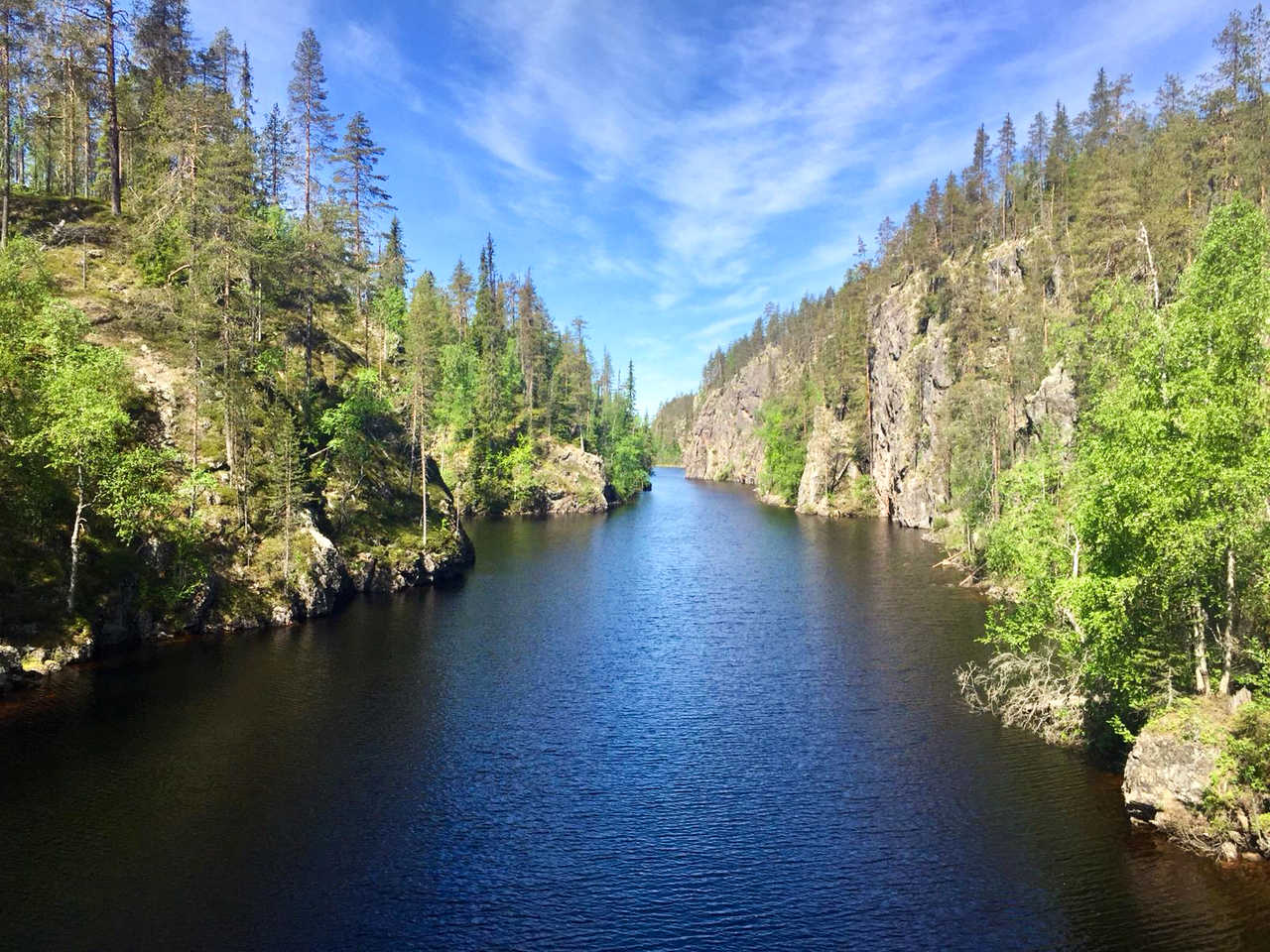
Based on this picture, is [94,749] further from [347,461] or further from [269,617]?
[347,461]

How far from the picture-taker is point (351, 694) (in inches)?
1501

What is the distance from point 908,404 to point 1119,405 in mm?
86623

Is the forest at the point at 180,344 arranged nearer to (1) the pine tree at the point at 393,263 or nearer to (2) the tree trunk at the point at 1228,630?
(1) the pine tree at the point at 393,263

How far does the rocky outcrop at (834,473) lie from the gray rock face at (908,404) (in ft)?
13.4

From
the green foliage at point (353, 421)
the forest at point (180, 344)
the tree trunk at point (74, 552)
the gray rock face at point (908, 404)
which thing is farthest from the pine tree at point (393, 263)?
the gray rock face at point (908, 404)

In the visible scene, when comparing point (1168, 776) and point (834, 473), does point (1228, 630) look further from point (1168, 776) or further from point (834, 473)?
point (834, 473)

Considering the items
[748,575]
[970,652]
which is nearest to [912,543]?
[748,575]

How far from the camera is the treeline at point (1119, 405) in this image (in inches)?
944

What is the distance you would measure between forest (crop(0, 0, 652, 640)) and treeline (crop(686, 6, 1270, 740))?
47.3 metres

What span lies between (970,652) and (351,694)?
35.5 m

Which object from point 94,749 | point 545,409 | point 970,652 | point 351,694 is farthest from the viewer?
point 545,409

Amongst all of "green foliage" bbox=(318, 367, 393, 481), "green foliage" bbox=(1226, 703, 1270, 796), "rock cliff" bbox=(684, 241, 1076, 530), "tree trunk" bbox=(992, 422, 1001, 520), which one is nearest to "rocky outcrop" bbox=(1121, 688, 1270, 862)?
"green foliage" bbox=(1226, 703, 1270, 796)

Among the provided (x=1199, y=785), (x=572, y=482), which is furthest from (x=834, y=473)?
(x=1199, y=785)

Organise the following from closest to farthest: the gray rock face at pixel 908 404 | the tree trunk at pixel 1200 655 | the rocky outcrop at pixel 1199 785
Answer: the rocky outcrop at pixel 1199 785
the tree trunk at pixel 1200 655
the gray rock face at pixel 908 404
